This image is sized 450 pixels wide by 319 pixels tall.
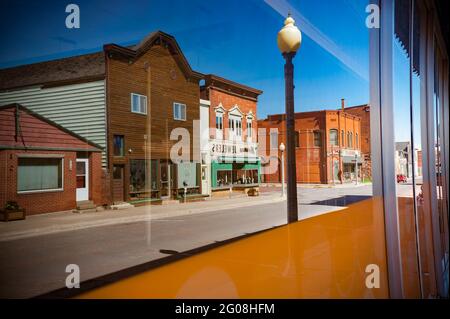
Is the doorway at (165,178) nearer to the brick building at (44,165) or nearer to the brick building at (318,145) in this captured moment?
the brick building at (44,165)

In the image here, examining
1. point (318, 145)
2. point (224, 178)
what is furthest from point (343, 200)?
point (224, 178)

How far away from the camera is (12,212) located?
790 mm

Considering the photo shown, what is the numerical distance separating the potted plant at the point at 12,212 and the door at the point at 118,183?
0.90 ft

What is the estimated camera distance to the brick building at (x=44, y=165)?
81 centimetres

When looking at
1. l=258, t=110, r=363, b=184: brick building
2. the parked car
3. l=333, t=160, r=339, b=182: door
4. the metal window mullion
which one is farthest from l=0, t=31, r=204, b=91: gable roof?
the metal window mullion

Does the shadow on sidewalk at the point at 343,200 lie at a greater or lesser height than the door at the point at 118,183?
lesser

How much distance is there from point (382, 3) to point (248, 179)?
55.2 inches

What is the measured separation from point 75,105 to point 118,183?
261 mm

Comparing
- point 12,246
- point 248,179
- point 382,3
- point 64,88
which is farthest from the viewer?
point 382,3

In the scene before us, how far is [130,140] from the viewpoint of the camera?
3.45 feet

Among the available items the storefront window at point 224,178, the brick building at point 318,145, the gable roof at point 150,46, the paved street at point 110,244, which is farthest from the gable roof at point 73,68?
the brick building at point 318,145

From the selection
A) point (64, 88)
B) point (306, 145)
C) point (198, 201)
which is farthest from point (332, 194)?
point (64, 88)

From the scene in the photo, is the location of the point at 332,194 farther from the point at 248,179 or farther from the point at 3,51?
the point at 3,51

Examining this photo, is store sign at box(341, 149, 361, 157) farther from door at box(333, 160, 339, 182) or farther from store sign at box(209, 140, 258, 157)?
store sign at box(209, 140, 258, 157)
